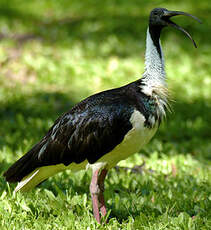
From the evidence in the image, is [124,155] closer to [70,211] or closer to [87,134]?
[87,134]

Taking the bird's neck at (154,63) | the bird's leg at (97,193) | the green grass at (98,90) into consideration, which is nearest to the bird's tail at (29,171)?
the green grass at (98,90)

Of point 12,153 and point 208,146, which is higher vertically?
point 12,153

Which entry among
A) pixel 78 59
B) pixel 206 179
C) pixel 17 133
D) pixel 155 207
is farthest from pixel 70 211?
pixel 78 59

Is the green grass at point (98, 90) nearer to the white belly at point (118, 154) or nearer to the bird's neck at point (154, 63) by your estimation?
the white belly at point (118, 154)

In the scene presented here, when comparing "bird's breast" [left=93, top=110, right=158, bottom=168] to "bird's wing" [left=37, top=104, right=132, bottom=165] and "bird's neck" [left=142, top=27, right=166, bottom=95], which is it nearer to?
"bird's wing" [left=37, top=104, right=132, bottom=165]

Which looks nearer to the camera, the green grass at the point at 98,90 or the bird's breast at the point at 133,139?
the bird's breast at the point at 133,139

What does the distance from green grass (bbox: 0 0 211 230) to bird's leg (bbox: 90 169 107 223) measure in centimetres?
9

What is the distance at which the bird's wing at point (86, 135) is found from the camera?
478 cm

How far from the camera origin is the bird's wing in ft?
15.7

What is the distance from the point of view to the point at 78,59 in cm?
1098

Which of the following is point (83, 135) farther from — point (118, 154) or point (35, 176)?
point (35, 176)

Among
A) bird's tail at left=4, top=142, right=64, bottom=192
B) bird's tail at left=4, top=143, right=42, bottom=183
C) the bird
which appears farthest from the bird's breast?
bird's tail at left=4, top=143, right=42, bottom=183

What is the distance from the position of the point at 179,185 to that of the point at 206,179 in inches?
15.3

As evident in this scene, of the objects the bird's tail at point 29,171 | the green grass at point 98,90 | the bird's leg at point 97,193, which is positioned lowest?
the green grass at point 98,90
